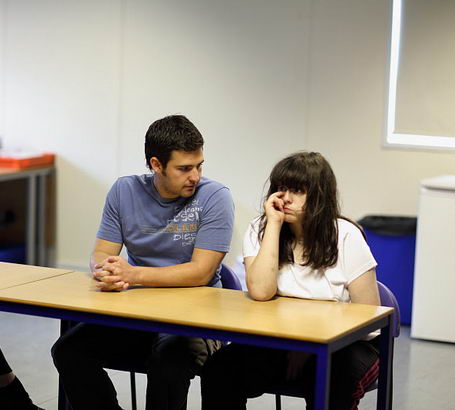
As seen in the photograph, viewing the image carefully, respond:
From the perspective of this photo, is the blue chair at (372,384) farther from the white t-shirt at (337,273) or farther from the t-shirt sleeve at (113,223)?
the t-shirt sleeve at (113,223)

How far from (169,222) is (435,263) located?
200 centimetres

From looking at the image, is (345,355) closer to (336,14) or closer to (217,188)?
(217,188)

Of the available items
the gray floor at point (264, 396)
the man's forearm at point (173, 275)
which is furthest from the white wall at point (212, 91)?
the man's forearm at point (173, 275)

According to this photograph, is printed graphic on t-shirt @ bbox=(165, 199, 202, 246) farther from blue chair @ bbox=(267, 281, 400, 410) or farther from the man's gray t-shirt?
blue chair @ bbox=(267, 281, 400, 410)

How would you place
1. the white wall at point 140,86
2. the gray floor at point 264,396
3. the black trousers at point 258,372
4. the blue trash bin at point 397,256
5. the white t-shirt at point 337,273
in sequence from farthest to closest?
the white wall at point 140,86, the blue trash bin at point 397,256, the gray floor at point 264,396, the white t-shirt at point 337,273, the black trousers at point 258,372

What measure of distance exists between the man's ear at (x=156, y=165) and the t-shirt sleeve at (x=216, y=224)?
0.20m

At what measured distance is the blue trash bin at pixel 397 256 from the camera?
193 inches

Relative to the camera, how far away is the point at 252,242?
2.92 metres

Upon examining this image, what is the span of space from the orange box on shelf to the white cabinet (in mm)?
2608

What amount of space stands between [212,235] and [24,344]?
1804 millimetres

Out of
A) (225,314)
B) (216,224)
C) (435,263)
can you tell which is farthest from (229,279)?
(435,263)

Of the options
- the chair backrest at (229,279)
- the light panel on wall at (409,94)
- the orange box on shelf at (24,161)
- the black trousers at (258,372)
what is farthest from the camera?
the orange box on shelf at (24,161)

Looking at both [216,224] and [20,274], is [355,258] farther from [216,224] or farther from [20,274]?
[20,274]

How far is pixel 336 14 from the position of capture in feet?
17.2
